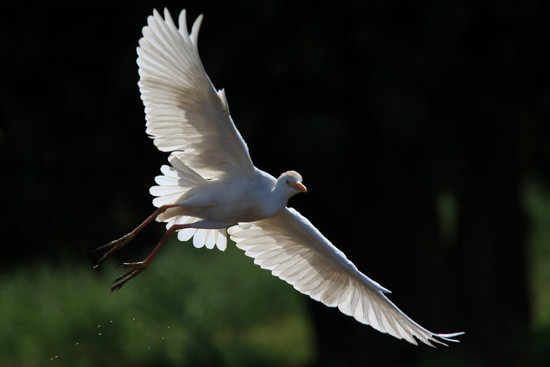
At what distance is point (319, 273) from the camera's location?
5.56 metres

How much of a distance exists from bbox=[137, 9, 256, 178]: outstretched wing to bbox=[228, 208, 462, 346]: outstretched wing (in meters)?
0.93

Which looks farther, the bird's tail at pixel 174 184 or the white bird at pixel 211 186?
the bird's tail at pixel 174 184

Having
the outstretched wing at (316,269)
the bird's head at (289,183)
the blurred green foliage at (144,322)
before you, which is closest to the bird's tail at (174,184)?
the bird's head at (289,183)

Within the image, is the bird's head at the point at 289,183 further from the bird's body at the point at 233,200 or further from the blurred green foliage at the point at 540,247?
the blurred green foliage at the point at 540,247

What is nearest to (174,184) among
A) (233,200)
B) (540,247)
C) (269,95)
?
(233,200)

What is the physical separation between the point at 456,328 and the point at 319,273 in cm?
438

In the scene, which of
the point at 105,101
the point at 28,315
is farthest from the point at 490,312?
the point at 28,315

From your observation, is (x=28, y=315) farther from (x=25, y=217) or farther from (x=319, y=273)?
(x=319, y=273)

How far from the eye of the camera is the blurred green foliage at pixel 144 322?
9812 mm

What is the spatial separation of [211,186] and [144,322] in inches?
251

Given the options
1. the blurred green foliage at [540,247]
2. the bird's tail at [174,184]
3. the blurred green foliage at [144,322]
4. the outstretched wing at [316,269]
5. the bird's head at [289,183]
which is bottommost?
the blurred green foliage at [144,322]

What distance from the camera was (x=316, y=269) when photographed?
556cm

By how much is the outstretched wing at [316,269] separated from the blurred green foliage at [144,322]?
4.14 m

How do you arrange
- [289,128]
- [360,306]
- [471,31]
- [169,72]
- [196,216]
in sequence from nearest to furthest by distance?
[169,72] < [196,216] < [360,306] < [289,128] < [471,31]
